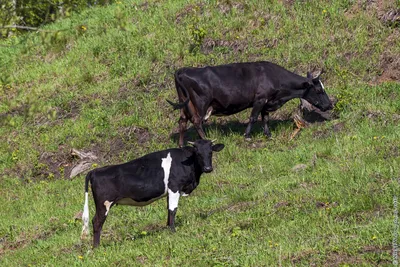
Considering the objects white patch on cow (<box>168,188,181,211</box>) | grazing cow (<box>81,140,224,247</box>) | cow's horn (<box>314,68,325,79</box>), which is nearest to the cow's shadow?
cow's horn (<box>314,68,325,79</box>)

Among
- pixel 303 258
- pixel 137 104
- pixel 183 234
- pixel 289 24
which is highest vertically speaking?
pixel 303 258

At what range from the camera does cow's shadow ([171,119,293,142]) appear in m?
18.9

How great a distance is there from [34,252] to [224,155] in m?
5.57

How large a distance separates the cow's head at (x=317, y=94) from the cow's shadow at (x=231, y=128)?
778 millimetres

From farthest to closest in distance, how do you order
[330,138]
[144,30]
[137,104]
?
[144,30]
[137,104]
[330,138]

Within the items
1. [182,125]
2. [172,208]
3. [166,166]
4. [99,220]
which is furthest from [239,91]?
[99,220]

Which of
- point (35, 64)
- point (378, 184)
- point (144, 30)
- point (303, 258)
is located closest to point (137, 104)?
point (144, 30)

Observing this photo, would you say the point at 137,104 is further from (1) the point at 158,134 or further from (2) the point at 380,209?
A: (2) the point at 380,209

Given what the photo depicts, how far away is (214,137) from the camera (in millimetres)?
18609

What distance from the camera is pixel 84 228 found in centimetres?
1262

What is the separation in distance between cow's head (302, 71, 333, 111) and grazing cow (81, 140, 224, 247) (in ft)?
20.8

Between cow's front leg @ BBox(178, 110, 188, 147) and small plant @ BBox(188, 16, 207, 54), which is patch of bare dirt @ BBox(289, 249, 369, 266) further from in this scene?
small plant @ BBox(188, 16, 207, 54)

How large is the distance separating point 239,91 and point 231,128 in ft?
3.80

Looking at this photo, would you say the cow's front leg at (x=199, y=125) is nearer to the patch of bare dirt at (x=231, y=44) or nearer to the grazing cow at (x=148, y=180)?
the patch of bare dirt at (x=231, y=44)
